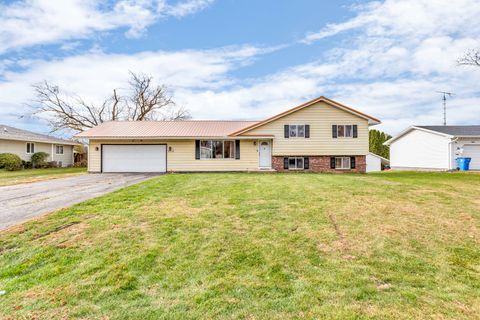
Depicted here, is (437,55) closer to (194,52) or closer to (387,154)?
(194,52)

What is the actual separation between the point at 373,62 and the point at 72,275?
17.7 m

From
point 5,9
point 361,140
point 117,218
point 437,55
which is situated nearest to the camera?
point 117,218

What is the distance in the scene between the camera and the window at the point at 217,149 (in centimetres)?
1853

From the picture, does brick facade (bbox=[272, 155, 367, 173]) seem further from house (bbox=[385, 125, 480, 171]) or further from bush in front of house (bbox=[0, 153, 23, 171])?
bush in front of house (bbox=[0, 153, 23, 171])

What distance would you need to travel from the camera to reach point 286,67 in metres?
19.7

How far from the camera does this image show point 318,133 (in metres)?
18.2

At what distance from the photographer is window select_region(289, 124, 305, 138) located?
59.9 feet

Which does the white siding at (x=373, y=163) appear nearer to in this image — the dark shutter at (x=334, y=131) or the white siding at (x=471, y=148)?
the white siding at (x=471, y=148)

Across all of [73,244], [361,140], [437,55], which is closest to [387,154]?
[361,140]

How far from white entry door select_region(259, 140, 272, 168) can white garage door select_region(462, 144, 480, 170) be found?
620 inches

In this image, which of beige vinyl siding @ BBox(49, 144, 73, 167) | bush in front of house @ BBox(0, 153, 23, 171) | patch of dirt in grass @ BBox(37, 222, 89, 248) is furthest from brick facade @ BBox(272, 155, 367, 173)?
beige vinyl siding @ BBox(49, 144, 73, 167)

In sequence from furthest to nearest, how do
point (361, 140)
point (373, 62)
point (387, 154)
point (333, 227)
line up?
point (387, 154)
point (361, 140)
point (373, 62)
point (333, 227)

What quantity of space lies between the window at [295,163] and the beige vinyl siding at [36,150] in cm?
2287

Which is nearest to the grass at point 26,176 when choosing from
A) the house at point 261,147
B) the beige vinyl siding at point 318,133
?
the house at point 261,147
